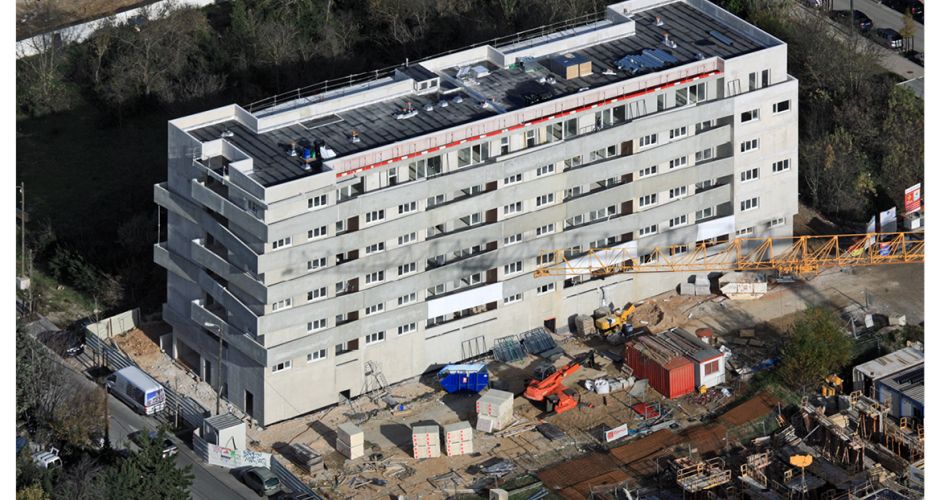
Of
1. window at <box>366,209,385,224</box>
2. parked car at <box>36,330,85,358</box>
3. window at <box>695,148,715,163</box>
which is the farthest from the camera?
window at <box>695,148,715,163</box>

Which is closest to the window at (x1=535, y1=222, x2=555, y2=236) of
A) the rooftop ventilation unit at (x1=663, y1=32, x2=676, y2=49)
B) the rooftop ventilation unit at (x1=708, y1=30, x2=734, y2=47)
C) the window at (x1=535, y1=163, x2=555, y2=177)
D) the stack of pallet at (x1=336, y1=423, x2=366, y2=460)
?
the window at (x1=535, y1=163, x2=555, y2=177)

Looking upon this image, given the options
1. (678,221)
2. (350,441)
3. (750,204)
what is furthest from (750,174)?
(350,441)

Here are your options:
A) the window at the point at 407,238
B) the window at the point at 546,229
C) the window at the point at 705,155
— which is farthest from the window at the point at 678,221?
the window at the point at 407,238

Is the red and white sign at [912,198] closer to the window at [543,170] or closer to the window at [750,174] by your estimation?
the window at [750,174]

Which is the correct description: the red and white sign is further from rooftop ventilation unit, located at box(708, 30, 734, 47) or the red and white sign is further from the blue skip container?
the blue skip container

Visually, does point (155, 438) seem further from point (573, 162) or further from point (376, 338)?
point (573, 162)
